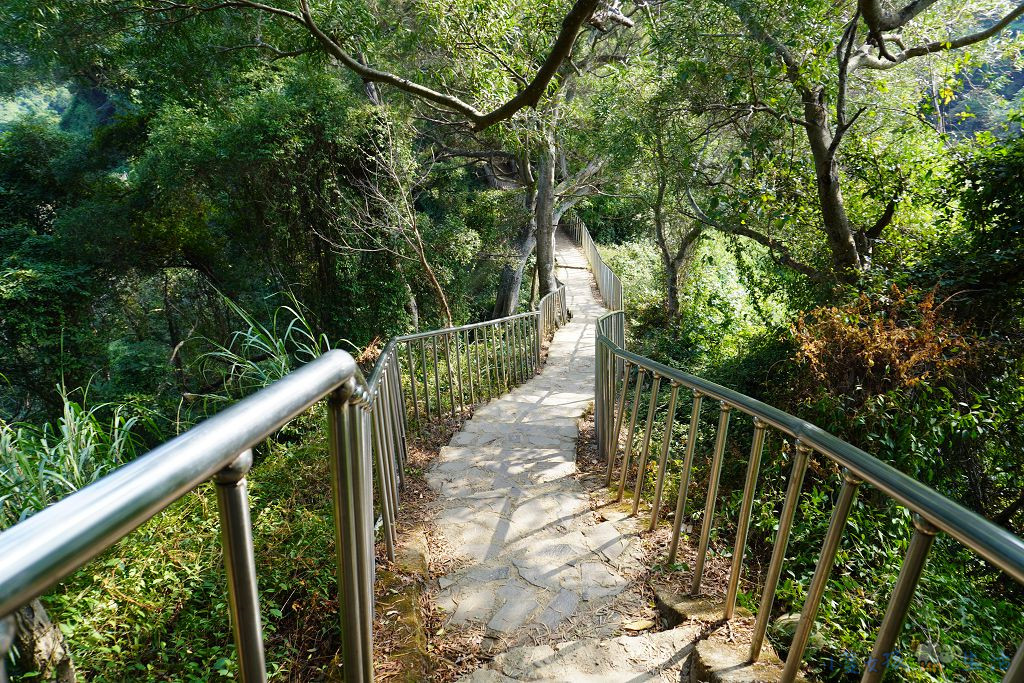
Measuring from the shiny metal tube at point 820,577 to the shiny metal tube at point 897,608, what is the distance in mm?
259

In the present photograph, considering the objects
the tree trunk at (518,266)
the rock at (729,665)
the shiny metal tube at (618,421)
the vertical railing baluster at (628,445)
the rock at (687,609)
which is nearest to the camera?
the rock at (729,665)

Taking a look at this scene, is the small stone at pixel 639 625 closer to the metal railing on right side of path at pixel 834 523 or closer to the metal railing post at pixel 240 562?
the metal railing on right side of path at pixel 834 523

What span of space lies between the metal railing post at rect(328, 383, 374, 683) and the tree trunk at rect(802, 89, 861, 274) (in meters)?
6.55

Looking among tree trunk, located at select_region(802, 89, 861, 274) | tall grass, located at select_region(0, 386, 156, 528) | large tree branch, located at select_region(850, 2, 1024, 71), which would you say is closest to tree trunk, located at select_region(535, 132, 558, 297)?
tree trunk, located at select_region(802, 89, 861, 274)

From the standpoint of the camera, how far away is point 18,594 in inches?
13.2

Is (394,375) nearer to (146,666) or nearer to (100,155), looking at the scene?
(146,666)

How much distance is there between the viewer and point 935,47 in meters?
5.90

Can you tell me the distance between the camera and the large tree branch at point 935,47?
5.22 m

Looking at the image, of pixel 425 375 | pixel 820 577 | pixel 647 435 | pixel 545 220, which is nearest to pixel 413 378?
pixel 425 375

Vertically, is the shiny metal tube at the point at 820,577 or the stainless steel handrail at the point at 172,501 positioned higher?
the stainless steel handrail at the point at 172,501

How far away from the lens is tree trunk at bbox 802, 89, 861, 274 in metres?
6.18

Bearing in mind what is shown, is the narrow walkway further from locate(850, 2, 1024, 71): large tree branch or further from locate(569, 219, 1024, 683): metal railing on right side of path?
locate(850, 2, 1024, 71): large tree branch

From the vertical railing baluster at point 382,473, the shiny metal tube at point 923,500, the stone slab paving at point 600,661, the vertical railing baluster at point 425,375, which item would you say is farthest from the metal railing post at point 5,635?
the vertical railing baluster at point 425,375

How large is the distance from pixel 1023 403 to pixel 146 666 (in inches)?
218
